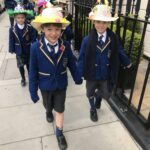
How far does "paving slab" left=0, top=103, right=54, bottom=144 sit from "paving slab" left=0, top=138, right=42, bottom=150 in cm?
8

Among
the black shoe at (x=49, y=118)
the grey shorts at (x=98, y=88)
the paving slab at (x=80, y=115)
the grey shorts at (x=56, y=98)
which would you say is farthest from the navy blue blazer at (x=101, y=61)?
the black shoe at (x=49, y=118)

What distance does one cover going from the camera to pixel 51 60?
246 cm

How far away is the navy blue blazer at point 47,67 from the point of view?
2441 millimetres

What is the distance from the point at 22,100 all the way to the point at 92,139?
1.64 meters

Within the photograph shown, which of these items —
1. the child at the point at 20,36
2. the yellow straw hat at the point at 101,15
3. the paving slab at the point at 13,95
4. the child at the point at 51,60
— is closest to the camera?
the child at the point at 51,60

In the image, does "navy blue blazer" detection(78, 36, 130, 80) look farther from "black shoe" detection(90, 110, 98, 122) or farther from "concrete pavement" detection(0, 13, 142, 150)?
"concrete pavement" detection(0, 13, 142, 150)

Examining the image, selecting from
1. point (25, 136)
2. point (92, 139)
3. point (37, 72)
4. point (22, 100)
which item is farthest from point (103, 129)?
point (22, 100)

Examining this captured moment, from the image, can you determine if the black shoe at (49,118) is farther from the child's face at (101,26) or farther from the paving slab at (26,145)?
the child's face at (101,26)

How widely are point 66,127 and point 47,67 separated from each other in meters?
1.15

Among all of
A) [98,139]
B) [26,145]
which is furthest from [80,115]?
[26,145]

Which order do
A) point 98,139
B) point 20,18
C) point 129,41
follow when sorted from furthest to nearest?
point 20,18
point 129,41
point 98,139

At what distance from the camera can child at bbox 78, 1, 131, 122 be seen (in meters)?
2.72

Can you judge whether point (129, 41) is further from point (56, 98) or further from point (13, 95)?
point (13, 95)

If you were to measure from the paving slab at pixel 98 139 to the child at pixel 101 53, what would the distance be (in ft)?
1.97
